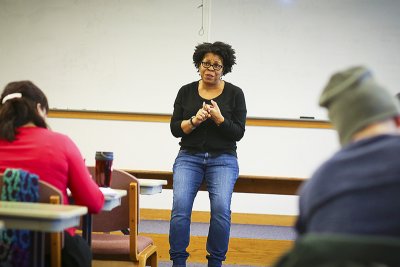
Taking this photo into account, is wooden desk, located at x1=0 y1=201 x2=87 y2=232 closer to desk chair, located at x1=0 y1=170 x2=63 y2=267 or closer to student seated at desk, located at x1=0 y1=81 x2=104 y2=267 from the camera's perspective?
desk chair, located at x1=0 y1=170 x2=63 y2=267

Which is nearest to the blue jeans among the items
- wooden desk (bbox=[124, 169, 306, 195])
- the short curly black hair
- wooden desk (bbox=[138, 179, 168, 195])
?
wooden desk (bbox=[138, 179, 168, 195])

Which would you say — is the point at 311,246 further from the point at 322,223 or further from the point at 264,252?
the point at 264,252

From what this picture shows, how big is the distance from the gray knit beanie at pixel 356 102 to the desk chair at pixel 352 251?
0.24 metres

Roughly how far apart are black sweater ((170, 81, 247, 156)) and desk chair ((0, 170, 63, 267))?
4.46ft

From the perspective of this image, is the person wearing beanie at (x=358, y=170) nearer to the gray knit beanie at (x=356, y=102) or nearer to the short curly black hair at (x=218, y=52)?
the gray knit beanie at (x=356, y=102)

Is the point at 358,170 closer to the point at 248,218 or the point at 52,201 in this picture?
the point at 52,201

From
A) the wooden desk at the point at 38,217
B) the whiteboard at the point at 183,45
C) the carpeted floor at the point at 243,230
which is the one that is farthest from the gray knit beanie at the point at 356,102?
the whiteboard at the point at 183,45

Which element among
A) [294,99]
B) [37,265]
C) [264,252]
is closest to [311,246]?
[37,265]

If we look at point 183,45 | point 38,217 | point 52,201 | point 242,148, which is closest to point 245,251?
point 242,148

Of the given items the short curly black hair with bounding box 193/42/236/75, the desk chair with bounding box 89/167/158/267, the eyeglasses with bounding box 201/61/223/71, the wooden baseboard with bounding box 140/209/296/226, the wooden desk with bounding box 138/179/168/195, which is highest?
the short curly black hair with bounding box 193/42/236/75

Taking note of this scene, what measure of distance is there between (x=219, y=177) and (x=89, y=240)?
3.35 ft

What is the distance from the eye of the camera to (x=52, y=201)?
1605 mm

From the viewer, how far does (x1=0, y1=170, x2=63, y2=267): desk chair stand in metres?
1.62

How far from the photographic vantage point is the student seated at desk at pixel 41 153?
1823mm
